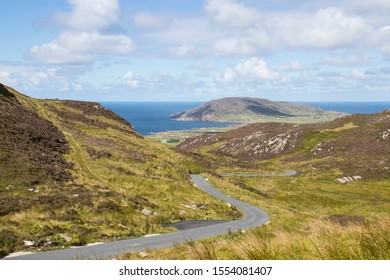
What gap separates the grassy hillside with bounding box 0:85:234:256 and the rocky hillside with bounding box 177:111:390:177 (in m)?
58.3

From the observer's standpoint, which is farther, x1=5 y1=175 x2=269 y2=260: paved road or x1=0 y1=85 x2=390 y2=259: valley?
x1=5 y1=175 x2=269 y2=260: paved road

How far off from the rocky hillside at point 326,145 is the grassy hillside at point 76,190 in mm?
58296

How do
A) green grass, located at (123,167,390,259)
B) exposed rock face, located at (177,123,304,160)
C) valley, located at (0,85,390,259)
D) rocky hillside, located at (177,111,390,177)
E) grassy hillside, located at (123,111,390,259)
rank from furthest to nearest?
→ exposed rock face, located at (177,123,304,160), rocky hillside, located at (177,111,390,177), valley, located at (0,85,390,259), grassy hillside, located at (123,111,390,259), green grass, located at (123,167,390,259)

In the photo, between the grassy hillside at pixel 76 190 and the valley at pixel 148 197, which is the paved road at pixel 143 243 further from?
the grassy hillside at pixel 76 190

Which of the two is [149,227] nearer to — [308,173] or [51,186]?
[51,186]

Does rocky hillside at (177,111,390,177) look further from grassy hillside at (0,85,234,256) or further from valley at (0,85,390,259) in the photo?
grassy hillside at (0,85,234,256)

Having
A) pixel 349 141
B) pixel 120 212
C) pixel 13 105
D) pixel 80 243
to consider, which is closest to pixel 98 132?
pixel 13 105

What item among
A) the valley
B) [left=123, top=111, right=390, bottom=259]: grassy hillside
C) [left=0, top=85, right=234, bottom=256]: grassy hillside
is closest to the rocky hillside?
[left=123, top=111, right=390, bottom=259]: grassy hillside

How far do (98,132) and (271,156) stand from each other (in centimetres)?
8721

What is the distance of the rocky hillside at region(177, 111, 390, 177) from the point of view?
111838mm

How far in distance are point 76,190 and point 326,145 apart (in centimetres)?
12071

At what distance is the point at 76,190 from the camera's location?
3778cm

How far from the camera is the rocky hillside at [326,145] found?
112 metres

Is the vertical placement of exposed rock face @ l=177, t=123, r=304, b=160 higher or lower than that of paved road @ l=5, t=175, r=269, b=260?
lower
